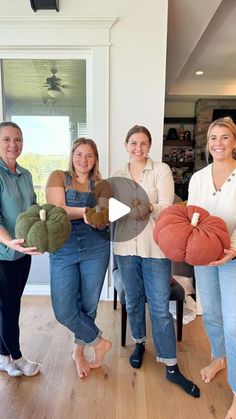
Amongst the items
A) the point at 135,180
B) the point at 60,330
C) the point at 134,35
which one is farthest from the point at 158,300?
the point at 134,35

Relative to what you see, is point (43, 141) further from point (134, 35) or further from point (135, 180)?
point (135, 180)

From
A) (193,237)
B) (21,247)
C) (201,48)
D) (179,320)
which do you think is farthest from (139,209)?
(201,48)

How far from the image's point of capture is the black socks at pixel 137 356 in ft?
6.18

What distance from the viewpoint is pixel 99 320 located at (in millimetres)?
2469

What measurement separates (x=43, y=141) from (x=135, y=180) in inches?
56.7

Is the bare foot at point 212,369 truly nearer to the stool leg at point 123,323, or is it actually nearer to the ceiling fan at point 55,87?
the stool leg at point 123,323

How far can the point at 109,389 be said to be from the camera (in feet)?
5.61

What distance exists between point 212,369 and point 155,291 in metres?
0.63

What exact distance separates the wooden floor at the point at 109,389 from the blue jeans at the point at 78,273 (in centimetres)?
32

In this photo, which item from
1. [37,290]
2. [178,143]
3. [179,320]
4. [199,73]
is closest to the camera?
[179,320]

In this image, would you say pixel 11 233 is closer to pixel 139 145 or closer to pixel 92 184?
pixel 92 184

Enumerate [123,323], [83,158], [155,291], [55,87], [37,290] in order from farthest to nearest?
[37,290] → [55,87] → [123,323] → [155,291] → [83,158]

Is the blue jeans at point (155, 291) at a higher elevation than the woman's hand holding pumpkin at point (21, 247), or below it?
below

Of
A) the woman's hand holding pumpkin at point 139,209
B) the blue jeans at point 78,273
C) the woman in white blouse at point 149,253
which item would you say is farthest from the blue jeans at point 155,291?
the woman's hand holding pumpkin at point 139,209
